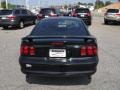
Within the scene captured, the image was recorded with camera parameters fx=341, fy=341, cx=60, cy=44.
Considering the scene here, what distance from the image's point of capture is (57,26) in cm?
887

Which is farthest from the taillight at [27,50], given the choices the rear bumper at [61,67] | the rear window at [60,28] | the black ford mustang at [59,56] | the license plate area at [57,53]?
the rear window at [60,28]

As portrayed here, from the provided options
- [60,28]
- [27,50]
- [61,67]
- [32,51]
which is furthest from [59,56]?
[60,28]

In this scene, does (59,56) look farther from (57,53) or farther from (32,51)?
(32,51)

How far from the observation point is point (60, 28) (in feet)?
28.8

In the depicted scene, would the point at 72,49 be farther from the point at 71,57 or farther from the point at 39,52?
the point at 39,52

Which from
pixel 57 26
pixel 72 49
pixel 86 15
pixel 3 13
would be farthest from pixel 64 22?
pixel 86 15

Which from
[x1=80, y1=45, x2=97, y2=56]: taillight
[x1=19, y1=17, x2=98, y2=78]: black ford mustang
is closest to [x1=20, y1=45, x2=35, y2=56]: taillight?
[x1=19, y1=17, x2=98, y2=78]: black ford mustang

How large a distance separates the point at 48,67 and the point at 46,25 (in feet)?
5.91

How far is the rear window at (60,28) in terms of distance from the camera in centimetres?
852

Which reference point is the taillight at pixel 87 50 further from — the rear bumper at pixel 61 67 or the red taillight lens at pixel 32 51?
the red taillight lens at pixel 32 51

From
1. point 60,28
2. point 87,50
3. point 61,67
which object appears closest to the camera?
point 61,67

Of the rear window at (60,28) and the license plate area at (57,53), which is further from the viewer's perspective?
the rear window at (60,28)

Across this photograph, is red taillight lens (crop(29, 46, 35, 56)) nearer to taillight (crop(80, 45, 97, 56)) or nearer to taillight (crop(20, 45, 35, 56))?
taillight (crop(20, 45, 35, 56))

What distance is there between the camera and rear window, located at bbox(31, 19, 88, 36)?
852 centimetres
